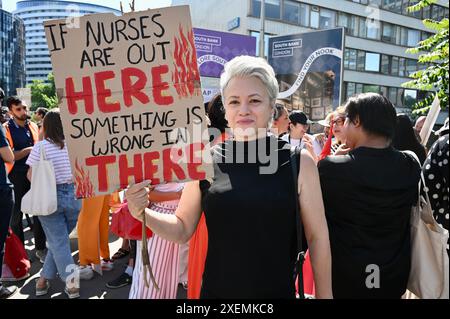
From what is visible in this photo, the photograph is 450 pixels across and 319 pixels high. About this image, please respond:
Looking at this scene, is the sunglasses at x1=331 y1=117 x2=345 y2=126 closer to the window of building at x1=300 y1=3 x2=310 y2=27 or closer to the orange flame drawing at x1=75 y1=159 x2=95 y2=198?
the orange flame drawing at x1=75 y1=159 x2=95 y2=198

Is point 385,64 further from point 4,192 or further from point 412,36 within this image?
point 4,192

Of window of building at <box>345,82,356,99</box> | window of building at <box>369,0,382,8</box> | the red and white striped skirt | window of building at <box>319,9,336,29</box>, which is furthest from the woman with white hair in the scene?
window of building at <box>369,0,382,8</box>

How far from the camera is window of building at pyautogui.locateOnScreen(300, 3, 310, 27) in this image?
2688 cm

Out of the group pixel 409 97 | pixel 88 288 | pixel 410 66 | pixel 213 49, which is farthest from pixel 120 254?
pixel 410 66

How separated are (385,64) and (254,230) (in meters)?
34.5

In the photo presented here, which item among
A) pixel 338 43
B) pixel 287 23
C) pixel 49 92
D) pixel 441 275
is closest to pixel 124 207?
pixel 441 275

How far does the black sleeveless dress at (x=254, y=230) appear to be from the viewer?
5.01ft

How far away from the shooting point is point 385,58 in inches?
1246

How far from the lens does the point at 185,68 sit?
159cm

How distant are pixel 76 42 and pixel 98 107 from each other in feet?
0.98

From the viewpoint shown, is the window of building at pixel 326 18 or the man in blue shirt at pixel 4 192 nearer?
the man in blue shirt at pixel 4 192

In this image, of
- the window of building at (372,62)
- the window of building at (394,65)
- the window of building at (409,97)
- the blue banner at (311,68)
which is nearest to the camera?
the blue banner at (311,68)

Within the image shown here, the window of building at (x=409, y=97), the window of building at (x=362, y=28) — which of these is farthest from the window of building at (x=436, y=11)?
the window of building at (x=362, y=28)

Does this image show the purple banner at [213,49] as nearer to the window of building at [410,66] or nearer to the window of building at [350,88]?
the window of building at [350,88]
